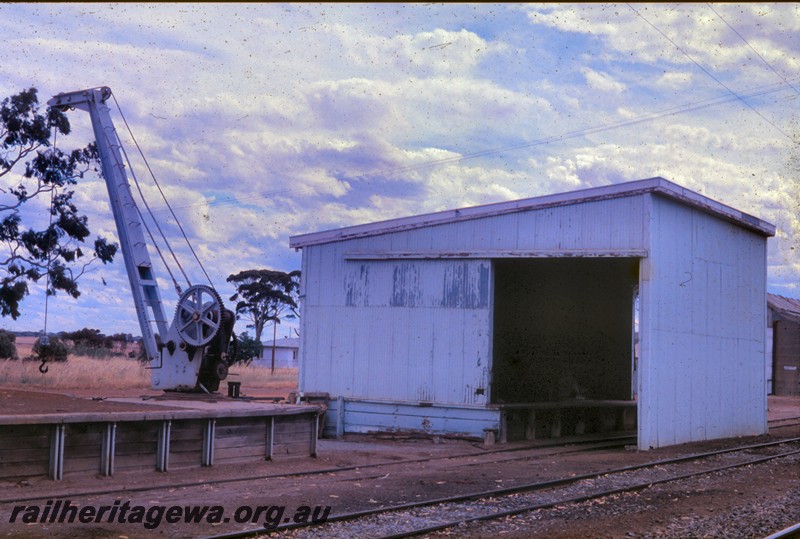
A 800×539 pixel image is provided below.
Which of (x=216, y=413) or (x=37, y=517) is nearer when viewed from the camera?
(x=37, y=517)

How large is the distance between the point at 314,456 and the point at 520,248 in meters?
6.99

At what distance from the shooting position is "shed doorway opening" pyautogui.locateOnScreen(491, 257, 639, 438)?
2372 centimetres

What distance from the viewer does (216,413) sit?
43.7ft

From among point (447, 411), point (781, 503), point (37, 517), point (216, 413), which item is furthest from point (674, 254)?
point (37, 517)

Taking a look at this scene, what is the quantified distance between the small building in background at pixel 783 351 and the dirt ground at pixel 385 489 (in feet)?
107

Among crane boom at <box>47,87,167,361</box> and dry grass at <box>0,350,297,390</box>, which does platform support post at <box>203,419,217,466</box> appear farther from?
Answer: dry grass at <box>0,350,297,390</box>

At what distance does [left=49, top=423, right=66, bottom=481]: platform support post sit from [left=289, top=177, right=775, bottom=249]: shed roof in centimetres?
1103

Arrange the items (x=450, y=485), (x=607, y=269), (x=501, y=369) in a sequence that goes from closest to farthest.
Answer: (x=450, y=485)
(x=501, y=369)
(x=607, y=269)

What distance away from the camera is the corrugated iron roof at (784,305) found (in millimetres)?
47656

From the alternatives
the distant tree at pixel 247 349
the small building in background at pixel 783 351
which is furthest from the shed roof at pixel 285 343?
the small building in background at pixel 783 351

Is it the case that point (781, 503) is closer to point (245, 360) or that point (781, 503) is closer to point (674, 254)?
point (674, 254)

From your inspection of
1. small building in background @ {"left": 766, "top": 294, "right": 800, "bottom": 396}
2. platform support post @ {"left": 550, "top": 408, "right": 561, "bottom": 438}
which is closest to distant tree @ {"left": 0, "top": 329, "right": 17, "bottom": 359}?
platform support post @ {"left": 550, "top": 408, "right": 561, "bottom": 438}

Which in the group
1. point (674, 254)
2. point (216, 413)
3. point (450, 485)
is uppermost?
point (674, 254)

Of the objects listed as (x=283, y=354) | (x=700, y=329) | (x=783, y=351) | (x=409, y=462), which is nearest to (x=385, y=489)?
(x=409, y=462)
